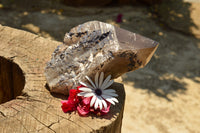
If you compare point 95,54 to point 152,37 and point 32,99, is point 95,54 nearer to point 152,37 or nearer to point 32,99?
point 32,99

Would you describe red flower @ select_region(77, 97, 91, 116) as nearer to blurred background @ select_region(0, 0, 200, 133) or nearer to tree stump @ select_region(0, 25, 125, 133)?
tree stump @ select_region(0, 25, 125, 133)

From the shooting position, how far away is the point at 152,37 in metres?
5.95

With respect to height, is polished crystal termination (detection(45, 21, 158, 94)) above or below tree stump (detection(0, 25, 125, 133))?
above

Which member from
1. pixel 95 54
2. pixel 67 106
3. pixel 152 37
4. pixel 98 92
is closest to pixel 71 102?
pixel 67 106

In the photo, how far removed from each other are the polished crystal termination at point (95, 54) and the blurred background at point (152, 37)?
1926mm

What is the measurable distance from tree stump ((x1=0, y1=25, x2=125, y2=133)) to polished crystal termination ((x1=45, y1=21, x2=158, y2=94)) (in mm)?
162

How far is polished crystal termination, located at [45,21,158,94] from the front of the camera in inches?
75.1

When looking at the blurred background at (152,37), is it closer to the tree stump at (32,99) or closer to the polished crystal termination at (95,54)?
the tree stump at (32,99)

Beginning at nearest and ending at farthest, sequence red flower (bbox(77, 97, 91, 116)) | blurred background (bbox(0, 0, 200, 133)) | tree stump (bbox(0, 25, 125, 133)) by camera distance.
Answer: tree stump (bbox(0, 25, 125, 133)) → red flower (bbox(77, 97, 91, 116)) → blurred background (bbox(0, 0, 200, 133))

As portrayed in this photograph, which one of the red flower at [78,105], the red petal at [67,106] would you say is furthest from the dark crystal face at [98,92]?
the red petal at [67,106]

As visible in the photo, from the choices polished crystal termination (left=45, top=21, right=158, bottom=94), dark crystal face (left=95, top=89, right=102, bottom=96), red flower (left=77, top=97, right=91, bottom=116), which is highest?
polished crystal termination (left=45, top=21, right=158, bottom=94)

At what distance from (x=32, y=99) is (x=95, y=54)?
0.60 meters

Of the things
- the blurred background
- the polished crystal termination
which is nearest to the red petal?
the polished crystal termination

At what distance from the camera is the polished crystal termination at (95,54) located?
191 centimetres
